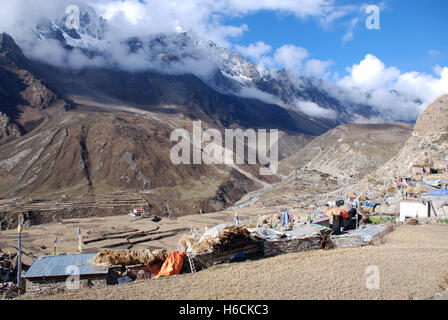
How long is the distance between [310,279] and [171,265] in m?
4.86

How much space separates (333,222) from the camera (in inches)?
911

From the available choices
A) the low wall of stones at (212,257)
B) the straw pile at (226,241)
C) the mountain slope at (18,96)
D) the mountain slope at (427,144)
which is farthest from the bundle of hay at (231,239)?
the mountain slope at (18,96)

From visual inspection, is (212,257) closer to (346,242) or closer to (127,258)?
(127,258)

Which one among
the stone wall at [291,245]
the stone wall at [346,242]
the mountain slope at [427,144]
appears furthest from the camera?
the mountain slope at [427,144]

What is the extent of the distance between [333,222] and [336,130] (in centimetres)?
10510

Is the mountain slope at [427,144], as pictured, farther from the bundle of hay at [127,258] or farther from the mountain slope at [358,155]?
the bundle of hay at [127,258]

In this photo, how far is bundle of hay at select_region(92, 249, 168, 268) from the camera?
1245cm

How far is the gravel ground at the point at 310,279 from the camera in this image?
31.0ft

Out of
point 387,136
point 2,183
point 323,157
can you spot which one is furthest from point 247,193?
point 2,183

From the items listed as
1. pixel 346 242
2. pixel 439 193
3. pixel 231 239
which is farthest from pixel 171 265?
pixel 439 193

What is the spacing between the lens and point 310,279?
1073cm

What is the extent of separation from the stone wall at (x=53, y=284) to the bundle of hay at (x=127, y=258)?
1.82ft
